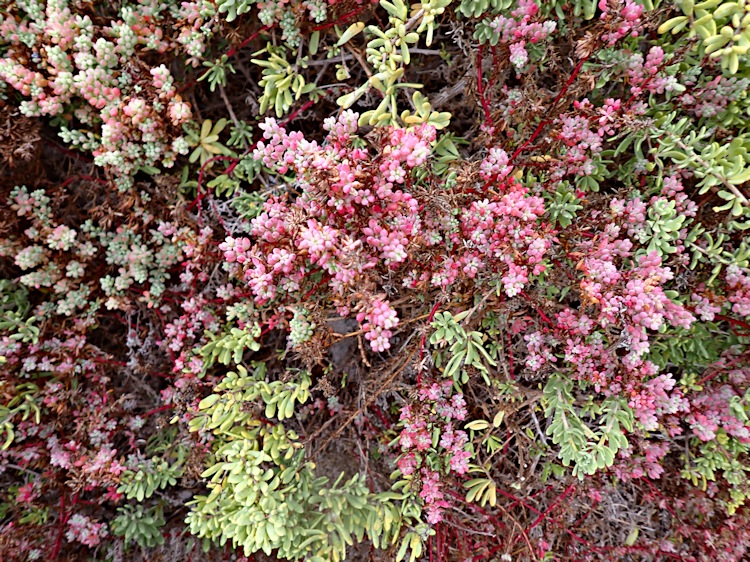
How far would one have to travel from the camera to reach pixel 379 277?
199 centimetres

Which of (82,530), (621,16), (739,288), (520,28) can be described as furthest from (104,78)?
(739,288)

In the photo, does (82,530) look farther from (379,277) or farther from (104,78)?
(104,78)

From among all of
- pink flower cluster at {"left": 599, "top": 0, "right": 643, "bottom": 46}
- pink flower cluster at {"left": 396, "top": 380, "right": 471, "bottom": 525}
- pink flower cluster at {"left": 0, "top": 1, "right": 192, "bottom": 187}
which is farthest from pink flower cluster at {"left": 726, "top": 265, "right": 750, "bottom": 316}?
pink flower cluster at {"left": 0, "top": 1, "right": 192, "bottom": 187}

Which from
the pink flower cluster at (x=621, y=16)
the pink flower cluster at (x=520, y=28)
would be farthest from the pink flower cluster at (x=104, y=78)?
the pink flower cluster at (x=621, y=16)

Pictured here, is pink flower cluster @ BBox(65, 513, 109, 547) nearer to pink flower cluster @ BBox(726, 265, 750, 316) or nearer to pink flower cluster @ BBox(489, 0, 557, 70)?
pink flower cluster @ BBox(489, 0, 557, 70)

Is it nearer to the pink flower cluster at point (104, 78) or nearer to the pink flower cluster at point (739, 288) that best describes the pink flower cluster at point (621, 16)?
the pink flower cluster at point (739, 288)

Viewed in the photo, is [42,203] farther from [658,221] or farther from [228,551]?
[658,221]

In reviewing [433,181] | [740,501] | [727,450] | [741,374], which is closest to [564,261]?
[433,181]

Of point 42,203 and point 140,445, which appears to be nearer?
point 42,203

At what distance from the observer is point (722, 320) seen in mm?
2176

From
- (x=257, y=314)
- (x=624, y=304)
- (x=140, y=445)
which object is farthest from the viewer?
(x=140, y=445)

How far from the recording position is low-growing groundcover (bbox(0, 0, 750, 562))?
74.4 inches

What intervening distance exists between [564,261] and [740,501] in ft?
4.83

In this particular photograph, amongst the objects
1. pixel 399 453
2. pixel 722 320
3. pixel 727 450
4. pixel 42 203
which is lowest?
pixel 727 450
